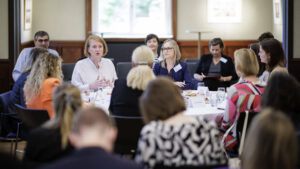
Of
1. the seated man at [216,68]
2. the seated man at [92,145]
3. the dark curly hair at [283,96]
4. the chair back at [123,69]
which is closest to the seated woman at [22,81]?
the dark curly hair at [283,96]

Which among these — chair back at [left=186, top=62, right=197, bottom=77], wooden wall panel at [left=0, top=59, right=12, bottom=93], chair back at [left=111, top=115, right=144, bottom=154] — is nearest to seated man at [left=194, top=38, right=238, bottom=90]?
chair back at [left=186, top=62, right=197, bottom=77]

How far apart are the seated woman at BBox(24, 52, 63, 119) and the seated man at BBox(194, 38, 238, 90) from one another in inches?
131

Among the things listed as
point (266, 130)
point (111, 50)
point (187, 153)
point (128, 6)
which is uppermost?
point (128, 6)

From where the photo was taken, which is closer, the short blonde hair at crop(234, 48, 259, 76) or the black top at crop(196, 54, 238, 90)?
the short blonde hair at crop(234, 48, 259, 76)

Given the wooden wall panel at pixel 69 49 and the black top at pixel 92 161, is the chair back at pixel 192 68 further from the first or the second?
the black top at pixel 92 161

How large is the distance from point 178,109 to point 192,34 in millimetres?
8670

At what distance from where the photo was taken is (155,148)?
110 inches

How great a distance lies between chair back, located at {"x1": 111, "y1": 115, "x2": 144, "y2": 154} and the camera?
4094 millimetres

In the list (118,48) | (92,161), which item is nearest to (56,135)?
(92,161)

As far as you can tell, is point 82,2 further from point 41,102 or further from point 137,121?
point 137,121

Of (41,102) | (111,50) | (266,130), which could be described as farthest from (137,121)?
(111,50)

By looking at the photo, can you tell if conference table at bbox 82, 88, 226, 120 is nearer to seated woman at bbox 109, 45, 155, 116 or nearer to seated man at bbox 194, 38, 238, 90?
seated woman at bbox 109, 45, 155, 116

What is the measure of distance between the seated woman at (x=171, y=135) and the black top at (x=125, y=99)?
1331mm

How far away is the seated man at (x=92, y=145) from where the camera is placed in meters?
2.00
